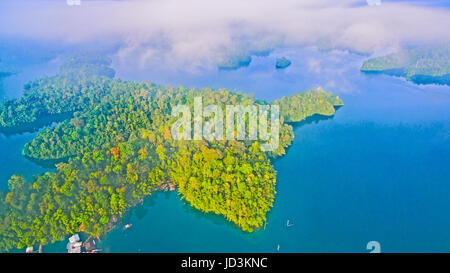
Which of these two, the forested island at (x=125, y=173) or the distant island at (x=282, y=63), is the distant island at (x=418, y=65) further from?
the forested island at (x=125, y=173)

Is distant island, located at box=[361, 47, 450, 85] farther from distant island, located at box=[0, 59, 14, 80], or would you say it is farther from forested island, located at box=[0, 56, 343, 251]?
distant island, located at box=[0, 59, 14, 80]

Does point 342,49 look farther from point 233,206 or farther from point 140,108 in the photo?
point 233,206

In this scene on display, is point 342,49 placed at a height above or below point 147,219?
above

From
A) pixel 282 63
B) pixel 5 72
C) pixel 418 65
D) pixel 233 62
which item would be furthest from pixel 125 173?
pixel 418 65

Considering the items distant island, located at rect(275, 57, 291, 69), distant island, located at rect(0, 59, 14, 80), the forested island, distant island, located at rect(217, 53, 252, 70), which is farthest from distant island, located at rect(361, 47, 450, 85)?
distant island, located at rect(0, 59, 14, 80)

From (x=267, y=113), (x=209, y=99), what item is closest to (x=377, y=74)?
(x=267, y=113)

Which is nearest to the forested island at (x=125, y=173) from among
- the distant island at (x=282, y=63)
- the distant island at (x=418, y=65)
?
the distant island at (x=282, y=63)
